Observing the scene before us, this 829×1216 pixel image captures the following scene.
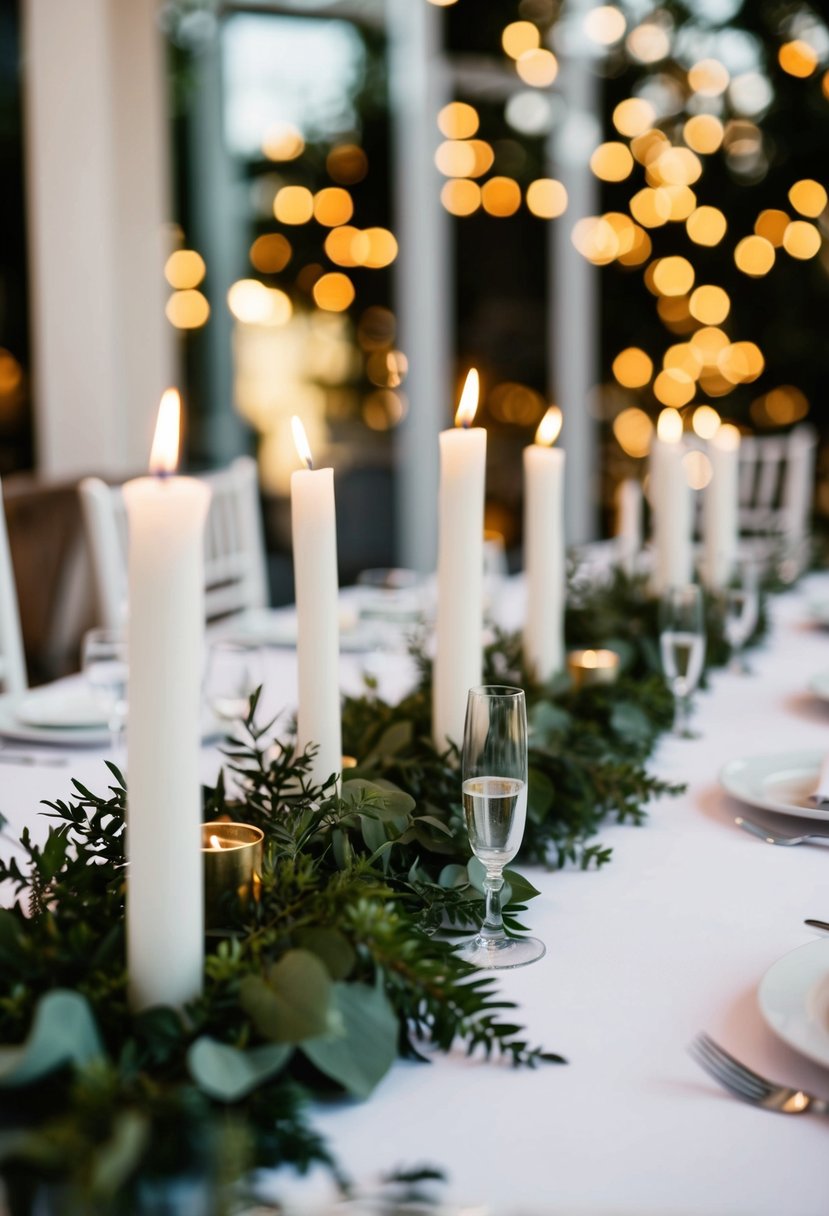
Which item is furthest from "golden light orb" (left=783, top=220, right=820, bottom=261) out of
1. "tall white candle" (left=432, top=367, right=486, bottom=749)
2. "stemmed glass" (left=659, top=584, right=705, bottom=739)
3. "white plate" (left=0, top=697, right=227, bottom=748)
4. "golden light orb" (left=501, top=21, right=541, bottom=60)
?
"tall white candle" (left=432, top=367, right=486, bottom=749)

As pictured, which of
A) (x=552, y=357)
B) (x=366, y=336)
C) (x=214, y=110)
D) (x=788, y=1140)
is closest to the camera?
(x=788, y=1140)

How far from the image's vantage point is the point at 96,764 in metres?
1.34

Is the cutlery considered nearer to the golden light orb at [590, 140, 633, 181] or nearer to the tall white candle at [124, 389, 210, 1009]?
the tall white candle at [124, 389, 210, 1009]

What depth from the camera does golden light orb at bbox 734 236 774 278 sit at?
5.45 meters

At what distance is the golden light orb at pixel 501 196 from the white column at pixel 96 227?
1.55 metres

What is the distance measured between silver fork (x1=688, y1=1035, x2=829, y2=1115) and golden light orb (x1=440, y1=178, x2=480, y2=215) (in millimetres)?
4914

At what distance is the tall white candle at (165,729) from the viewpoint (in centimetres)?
61

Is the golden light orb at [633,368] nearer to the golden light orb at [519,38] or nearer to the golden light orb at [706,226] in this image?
the golden light orb at [706,226]

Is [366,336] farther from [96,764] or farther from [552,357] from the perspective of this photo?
[96,764]

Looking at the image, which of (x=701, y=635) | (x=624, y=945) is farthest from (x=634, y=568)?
(x=624, y=945)

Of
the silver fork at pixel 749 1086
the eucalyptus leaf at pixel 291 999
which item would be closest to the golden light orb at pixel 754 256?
the silver fork at pixel 749 1086

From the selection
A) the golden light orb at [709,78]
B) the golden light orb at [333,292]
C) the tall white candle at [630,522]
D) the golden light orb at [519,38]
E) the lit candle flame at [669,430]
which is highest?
the golden light orb at [519,38]

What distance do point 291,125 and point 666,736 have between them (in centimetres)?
402

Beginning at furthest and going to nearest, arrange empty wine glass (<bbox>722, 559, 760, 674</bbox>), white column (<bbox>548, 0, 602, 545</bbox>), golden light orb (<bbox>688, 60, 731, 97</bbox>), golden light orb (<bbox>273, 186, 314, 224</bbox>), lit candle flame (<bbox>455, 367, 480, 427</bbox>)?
1. white column (<bbox>548, 0, 602, 545</bbox>)
2. golden light orb (<bbox>688, 60, 731, 97</bbox>)
3. golden light orb (<bbox>273, 186, 314, 224</bbox>)
4. empty wine glass (<bbox>722, 559, 760, 674</bbox>)
5. lit candle flame (<bbox>455, 367, 480, 427</bbox>)
